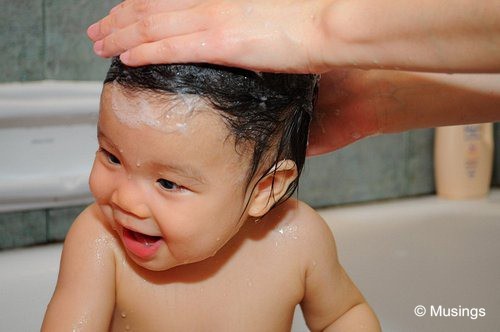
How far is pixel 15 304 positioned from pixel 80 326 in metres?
0.49

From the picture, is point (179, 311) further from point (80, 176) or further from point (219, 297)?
point (80, 176)

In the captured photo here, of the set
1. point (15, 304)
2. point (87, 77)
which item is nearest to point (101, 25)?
point (87, 77)

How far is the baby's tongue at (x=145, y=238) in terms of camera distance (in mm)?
928

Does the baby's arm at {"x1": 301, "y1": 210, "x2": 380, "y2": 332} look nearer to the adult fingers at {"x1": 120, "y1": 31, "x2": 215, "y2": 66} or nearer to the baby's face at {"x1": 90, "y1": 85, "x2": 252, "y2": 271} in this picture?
the baby's face at {"x1": 90, "y1": 85, "x2": 252, "y2": 271}

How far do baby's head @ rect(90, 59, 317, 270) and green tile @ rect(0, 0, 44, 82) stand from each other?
0.55 meters

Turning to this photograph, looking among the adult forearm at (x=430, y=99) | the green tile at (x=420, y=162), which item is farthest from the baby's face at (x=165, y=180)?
the green tile at (x=420, y=162)

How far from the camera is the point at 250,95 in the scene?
887mm

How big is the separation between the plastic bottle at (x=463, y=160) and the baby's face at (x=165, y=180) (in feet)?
3.51

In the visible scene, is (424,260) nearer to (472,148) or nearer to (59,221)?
(472,148)

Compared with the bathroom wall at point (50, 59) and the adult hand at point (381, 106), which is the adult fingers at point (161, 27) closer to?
the adult hand at point (381, 106)

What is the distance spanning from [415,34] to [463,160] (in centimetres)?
120

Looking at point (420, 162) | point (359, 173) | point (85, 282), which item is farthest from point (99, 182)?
point (420, 162)

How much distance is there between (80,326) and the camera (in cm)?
95

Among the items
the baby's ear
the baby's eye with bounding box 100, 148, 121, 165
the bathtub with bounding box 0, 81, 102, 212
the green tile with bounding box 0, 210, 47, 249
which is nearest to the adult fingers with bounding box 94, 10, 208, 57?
the baby's eye with bounding box 100, 148, 121, 165
